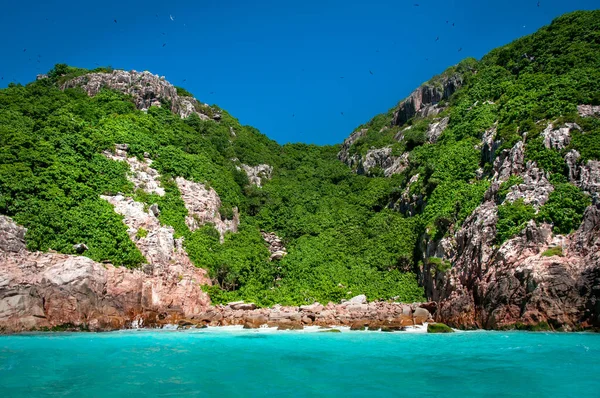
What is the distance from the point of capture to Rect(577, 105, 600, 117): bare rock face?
108 ft

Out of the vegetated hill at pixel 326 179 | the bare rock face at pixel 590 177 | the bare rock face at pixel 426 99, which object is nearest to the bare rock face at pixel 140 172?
the vegetated hill at pixel 326 179

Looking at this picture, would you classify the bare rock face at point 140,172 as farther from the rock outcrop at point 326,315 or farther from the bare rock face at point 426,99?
the bare rock face at point 426,99

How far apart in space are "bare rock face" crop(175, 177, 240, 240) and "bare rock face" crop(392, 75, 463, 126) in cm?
3742

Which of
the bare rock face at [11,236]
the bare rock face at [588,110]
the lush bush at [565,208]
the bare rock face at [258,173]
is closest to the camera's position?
the lush bush at [565,208]

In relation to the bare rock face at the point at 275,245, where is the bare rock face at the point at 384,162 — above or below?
above

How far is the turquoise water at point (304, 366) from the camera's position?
11500mm

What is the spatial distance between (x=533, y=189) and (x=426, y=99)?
44610 millimetres

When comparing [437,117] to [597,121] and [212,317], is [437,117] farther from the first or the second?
[212,317]

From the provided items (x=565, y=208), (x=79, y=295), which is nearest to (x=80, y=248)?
(x=79, y=295)

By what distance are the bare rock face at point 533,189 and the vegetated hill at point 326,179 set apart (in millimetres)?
113

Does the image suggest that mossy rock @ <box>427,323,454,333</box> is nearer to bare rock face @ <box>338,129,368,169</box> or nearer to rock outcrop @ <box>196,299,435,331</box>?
rock outcrop @ <box>196,299,435,331</box>

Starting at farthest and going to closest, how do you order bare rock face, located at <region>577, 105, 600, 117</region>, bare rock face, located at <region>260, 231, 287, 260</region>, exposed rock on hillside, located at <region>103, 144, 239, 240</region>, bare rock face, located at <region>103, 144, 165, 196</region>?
bare rock face, located at <region>260, 231, 287, 260</region> < bare rock face, located at <region>103, 144, 165, 196</region> < exposed rock on hillside, located at <region>103, 144, 239, 240</region> < bare rock face, located at <region>577, 105, 600, 117</region>

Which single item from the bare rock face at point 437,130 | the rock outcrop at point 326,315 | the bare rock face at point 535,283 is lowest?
the rock outcrop at point 326,315

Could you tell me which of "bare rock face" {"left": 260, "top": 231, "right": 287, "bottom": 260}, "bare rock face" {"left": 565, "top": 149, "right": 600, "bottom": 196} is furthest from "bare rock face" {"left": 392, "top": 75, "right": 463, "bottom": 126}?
"bare rock face" {"left": 565, "top": 149, "right": 600, "bottom": 196}
